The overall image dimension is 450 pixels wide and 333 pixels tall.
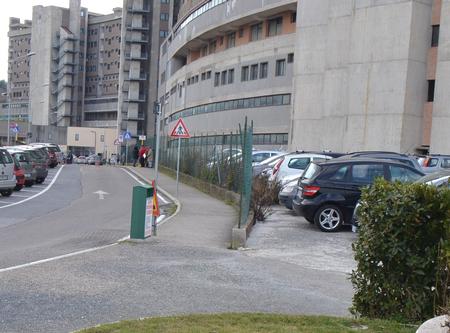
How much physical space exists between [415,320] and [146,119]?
10120cm

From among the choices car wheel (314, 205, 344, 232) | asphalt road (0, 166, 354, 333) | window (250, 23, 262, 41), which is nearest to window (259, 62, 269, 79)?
window (250, 23, 262, 41)

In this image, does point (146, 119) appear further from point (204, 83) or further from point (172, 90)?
point (204, 83)

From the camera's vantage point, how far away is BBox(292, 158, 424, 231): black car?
47.2ft

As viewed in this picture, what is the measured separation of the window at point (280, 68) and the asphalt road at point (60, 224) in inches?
1126

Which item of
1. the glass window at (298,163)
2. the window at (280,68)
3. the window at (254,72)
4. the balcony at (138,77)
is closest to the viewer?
the glass window at (298,163)

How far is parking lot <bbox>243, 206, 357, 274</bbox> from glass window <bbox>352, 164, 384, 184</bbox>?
1267 mm

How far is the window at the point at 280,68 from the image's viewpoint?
51.0 meters

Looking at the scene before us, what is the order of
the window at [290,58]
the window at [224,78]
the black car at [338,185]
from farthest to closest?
the window at [224,78] < the window at [290,58] < the black car at [338,185]

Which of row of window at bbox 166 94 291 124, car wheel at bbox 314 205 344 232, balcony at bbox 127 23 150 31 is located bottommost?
car wheel at bbox 314 205 344 232

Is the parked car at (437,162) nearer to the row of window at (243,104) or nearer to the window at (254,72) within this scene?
Result: the row of window at (243,104)

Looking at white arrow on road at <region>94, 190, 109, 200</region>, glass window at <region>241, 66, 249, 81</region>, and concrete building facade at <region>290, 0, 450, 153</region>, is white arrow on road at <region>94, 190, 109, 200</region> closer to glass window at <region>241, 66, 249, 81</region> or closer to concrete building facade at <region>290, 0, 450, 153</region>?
concrete building facade at <region>290, 0, 450, 153</region>

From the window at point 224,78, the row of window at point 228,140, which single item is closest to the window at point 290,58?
the row of window at point 228,140

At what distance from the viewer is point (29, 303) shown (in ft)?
22.5

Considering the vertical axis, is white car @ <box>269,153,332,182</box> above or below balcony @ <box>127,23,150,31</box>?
below
